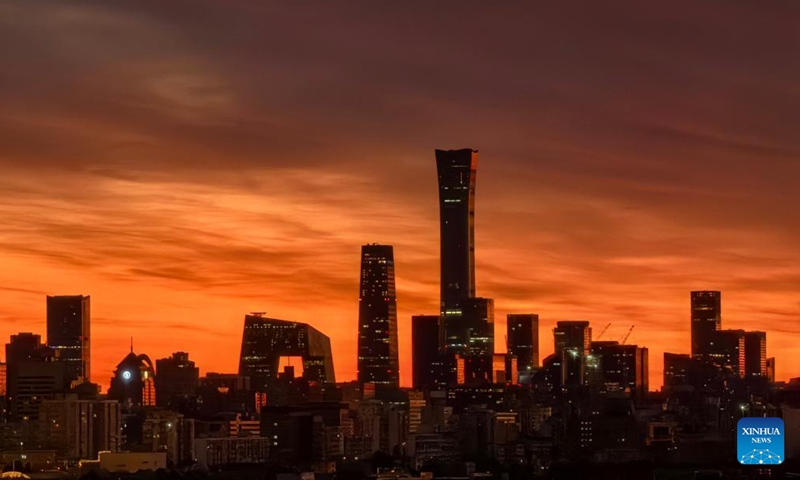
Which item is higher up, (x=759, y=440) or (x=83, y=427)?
(x=759, y=440)

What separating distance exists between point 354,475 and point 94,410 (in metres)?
29.9

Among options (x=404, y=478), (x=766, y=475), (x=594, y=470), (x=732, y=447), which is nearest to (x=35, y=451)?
(x=404, y=478)

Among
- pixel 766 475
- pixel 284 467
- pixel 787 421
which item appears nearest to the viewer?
pixel 766 475

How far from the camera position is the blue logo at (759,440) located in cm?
7425

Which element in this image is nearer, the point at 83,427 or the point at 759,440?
the point at 759,440

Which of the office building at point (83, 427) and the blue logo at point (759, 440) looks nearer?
the blue logo at point (759, 440)

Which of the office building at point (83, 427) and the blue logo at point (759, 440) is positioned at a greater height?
the blue logo at point (759, 440)

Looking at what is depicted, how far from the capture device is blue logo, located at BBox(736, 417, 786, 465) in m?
74.2

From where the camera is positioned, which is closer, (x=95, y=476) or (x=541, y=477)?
(x=95, y=476)

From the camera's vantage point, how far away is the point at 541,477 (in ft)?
591

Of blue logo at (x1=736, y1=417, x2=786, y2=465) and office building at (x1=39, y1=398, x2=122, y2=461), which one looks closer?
blue logo at (x1=736, y1=417, x2=786, y2=465)

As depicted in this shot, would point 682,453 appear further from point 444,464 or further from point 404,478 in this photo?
point 404,478

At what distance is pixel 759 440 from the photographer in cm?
7488

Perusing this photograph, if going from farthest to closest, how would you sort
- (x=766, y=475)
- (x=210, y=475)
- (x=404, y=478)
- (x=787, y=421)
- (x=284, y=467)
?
(x=284, y=467)
(x=210, y=475)
(x=404, y=478)
(x=787, y=421)
(x=766, y=475)
